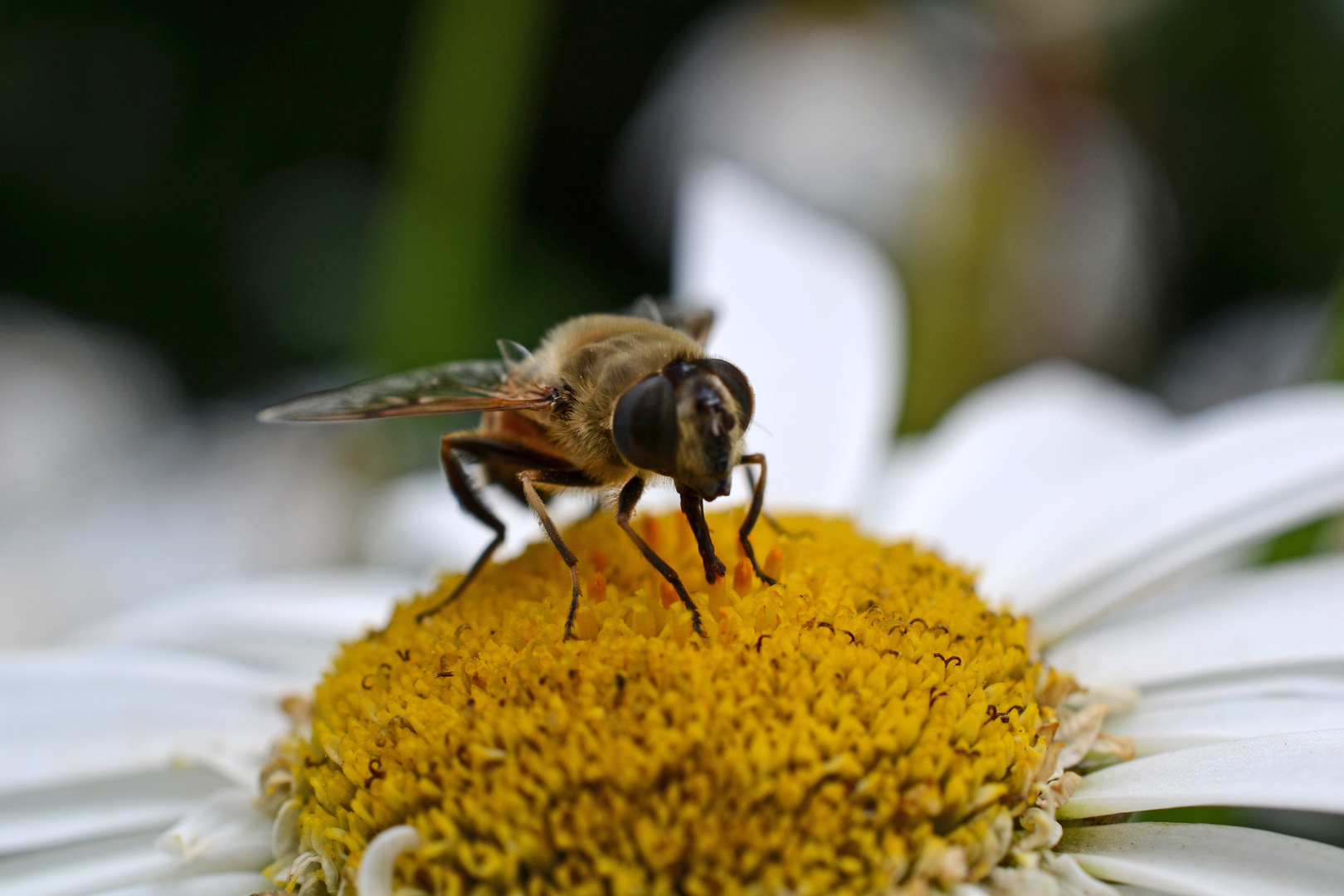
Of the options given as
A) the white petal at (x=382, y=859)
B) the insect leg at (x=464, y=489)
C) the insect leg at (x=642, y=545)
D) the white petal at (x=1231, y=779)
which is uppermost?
the insect leg at (x=464, y=489)

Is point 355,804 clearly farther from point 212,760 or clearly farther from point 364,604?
point 364,604

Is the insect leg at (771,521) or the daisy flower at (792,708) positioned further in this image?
the insect leg at (771,521)

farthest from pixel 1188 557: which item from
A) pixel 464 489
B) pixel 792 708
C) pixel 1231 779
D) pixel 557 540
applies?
pixel 464 489

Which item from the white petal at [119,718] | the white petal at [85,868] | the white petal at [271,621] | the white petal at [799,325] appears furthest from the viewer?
the white petal at [799,325]

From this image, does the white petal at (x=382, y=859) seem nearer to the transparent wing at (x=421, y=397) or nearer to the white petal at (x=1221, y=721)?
the transparent wing at (x=421, y=397)

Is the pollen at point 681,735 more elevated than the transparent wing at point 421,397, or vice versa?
the transparent wing at point 421,397

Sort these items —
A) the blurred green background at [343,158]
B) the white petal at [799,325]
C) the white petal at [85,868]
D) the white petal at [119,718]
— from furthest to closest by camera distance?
the blurred green background at [343,158]
the white petal at [799,325]
the white petal at [119,718]
the white petal at [85,868]

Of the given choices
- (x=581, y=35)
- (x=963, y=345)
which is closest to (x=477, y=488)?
(x=963, y=345)

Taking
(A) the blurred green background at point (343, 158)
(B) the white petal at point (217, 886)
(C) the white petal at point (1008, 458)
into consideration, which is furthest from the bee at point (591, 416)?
(A) the blurred green background at point (343, 158)
